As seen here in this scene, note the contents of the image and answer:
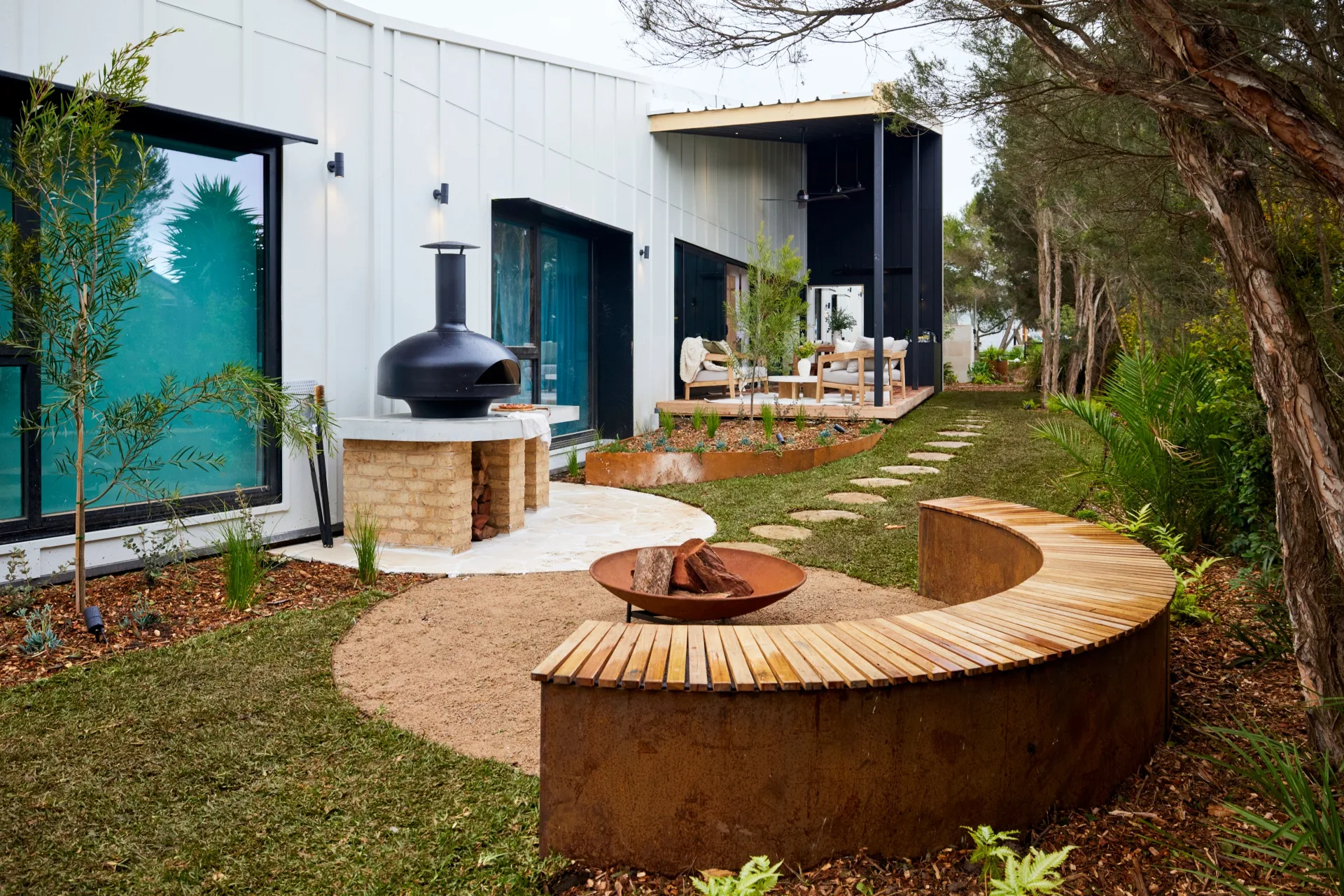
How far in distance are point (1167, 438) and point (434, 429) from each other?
12.3 ft

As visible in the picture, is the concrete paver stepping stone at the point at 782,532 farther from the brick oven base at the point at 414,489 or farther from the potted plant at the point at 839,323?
the potted plant at the point at 839,323

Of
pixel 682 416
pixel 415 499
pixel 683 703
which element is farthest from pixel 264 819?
pixel 682 416

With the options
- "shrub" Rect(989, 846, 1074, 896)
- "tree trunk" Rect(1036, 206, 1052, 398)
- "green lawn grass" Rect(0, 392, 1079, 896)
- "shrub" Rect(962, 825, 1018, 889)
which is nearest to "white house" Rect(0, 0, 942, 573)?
"green lawn grass" Rect(0, 392, 1079, 896)

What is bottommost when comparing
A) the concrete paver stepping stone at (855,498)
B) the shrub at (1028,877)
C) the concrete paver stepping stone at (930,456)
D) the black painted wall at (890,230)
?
the shrub at (1028,877)

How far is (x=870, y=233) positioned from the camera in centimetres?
1716

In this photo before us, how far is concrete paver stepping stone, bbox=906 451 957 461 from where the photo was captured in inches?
348

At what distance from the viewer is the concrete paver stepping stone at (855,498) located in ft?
23.1

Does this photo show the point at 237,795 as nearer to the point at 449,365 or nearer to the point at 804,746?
the point at 804,746

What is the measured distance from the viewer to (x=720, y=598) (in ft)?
12.5

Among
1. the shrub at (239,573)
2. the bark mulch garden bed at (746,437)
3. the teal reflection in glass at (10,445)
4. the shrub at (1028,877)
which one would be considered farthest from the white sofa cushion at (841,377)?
the shrub at (1028,877)

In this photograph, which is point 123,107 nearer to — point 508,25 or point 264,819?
A: point 264,819

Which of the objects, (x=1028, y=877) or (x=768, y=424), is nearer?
(x=1028, y=877)

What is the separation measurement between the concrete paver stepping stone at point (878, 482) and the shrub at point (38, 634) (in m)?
5.37

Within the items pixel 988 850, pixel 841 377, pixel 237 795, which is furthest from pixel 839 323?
pixel 988 850
